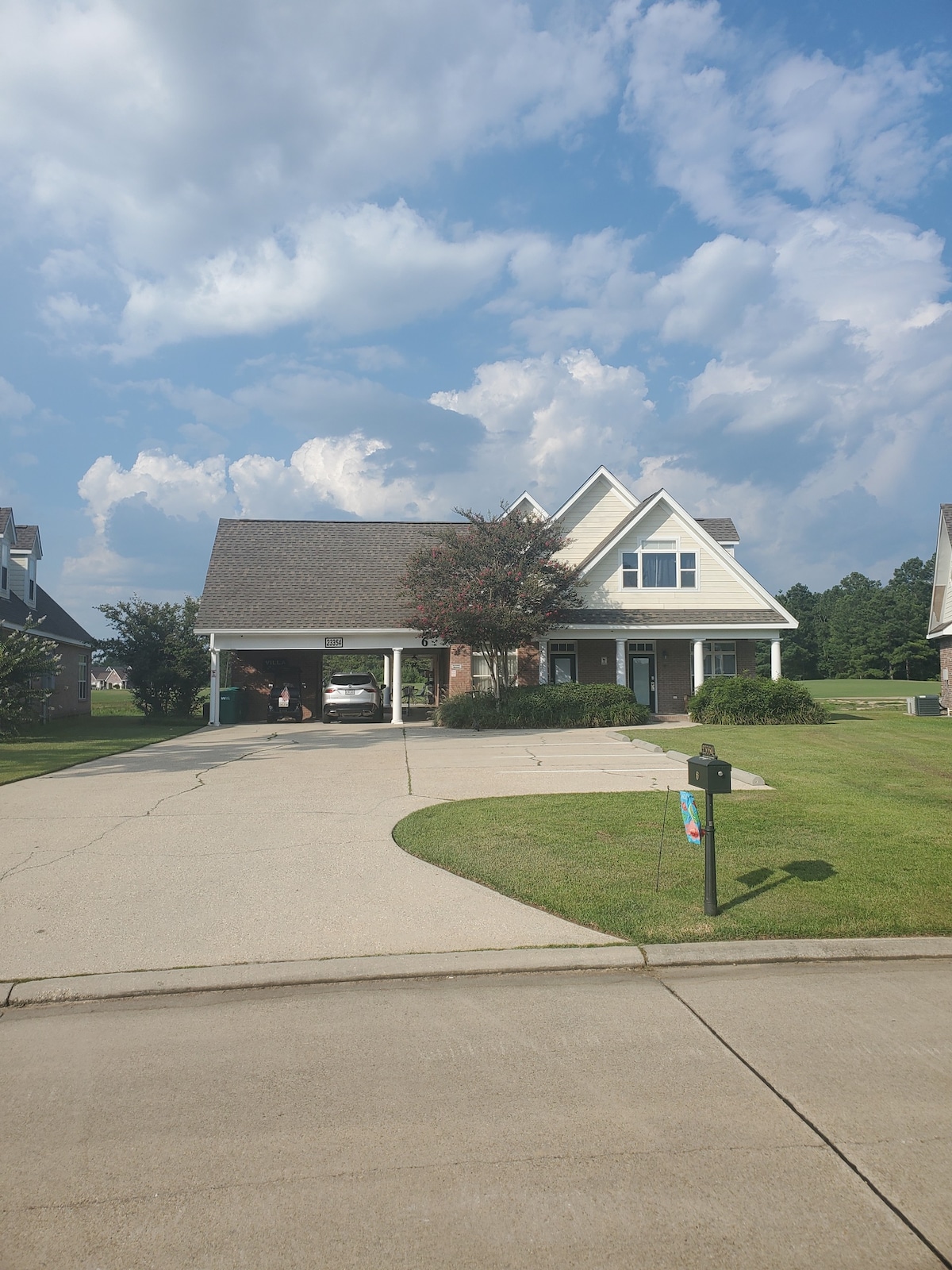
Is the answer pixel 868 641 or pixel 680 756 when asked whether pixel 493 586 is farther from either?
pixel 868 641

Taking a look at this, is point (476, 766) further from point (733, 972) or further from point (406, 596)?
point (406, 596)

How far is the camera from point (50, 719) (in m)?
29.6

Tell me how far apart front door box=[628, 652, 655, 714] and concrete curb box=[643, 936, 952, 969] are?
24523mm

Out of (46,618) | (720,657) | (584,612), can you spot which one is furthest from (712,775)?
(46,618)

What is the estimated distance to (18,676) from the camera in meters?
Answer: 20.7

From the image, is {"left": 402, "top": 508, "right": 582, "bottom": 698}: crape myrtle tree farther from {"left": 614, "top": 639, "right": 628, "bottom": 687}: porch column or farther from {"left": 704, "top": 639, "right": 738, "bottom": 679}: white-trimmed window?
{"left": 704, "top": 639, "right": 738, "bottom": 679}: white-trimmed window

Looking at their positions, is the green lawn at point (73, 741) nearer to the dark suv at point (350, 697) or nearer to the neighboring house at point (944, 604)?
the dark suv at point (350, 697)

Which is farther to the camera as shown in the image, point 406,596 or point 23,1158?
point 406,596

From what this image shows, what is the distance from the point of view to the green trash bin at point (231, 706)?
91.2 feet

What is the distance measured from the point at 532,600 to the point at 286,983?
1983 cm

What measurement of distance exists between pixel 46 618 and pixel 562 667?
59.9 feet

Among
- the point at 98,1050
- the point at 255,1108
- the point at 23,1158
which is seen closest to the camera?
the point at 23,1158

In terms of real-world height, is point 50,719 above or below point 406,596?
below

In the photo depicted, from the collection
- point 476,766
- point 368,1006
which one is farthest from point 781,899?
point 476,766
